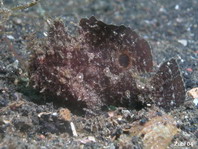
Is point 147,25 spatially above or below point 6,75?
above

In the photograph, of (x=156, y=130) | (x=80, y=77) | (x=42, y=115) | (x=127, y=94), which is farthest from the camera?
(x=127, y=94)

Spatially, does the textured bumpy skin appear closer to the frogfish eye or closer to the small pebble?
the frogfish eye

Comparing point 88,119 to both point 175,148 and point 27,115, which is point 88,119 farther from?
point 175,148

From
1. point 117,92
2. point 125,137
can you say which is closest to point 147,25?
point 117,92

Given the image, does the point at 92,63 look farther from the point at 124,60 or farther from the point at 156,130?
the point at 156,130

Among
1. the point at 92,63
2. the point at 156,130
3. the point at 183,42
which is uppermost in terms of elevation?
the point at 183,42

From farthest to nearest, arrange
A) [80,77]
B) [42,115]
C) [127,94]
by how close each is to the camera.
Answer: [127,94], [80,77], [42,115]

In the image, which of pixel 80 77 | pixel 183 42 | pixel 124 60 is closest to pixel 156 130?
pixel 124 60
